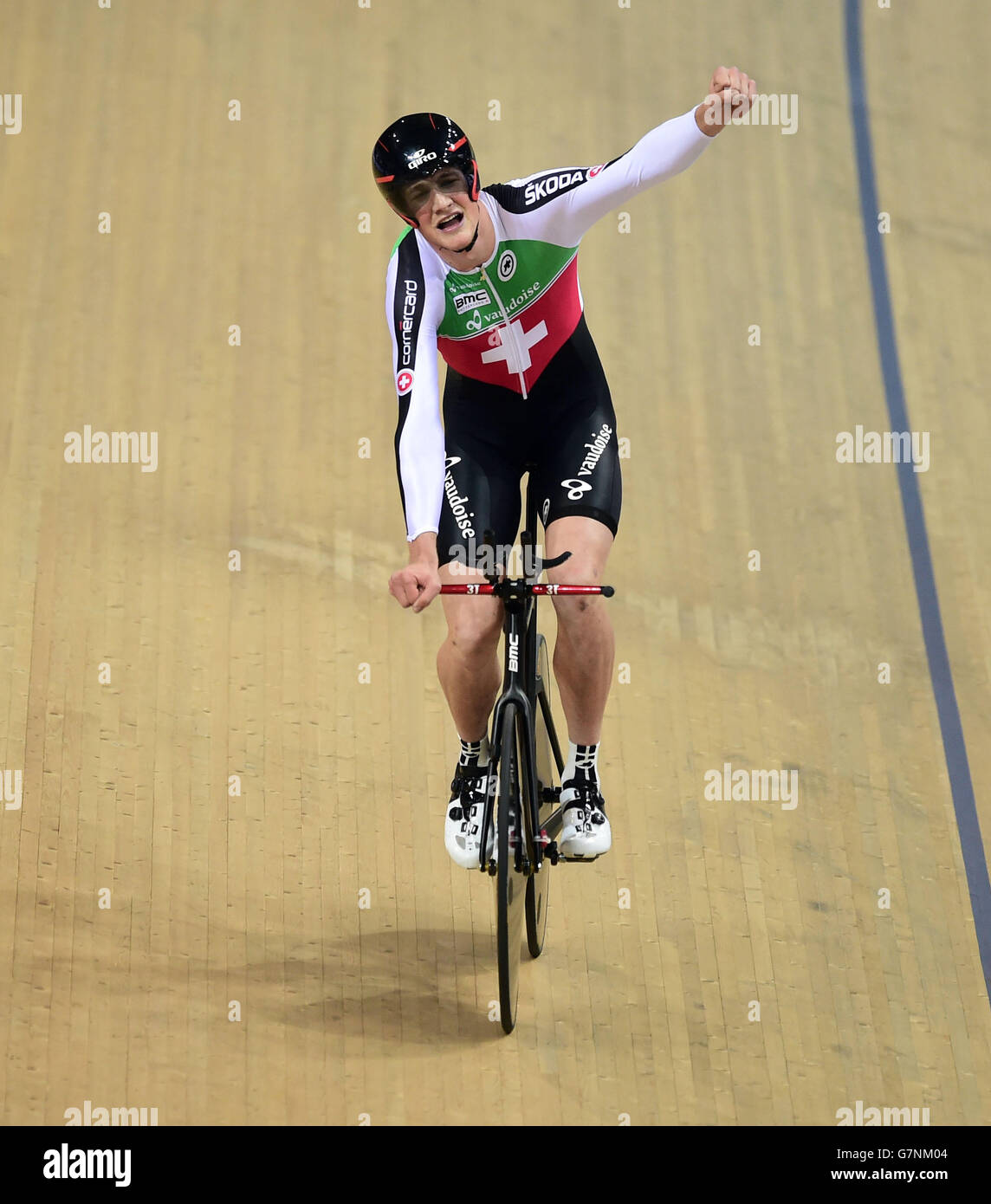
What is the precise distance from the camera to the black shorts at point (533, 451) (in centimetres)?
330

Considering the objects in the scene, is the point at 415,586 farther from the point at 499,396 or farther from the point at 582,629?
→ the point at 499,396

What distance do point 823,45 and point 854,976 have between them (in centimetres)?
532

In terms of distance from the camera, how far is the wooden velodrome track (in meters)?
4.00

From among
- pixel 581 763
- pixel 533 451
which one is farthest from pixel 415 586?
pixel 581 763

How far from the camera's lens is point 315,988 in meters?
4.13

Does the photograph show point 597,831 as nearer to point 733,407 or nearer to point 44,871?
point 44,871

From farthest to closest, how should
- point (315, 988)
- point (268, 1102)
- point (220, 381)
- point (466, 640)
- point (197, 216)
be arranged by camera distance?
point (197, 216)
point (220, 381)
point (315, 988)
point (268, 1102)
point (466, 640)

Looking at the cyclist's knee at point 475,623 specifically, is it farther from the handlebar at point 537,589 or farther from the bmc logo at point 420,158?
the bmc logo at point 420,158

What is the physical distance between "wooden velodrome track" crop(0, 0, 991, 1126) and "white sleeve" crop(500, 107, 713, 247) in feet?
7.24

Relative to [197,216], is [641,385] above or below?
below

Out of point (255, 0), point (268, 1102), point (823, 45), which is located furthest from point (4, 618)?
point (823, 45)

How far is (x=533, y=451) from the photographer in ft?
11.4

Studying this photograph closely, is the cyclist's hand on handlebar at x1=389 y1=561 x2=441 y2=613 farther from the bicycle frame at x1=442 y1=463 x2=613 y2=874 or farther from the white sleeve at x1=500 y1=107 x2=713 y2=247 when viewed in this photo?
the white sleeve at x1=500 y1=107 x2=713 y2=247

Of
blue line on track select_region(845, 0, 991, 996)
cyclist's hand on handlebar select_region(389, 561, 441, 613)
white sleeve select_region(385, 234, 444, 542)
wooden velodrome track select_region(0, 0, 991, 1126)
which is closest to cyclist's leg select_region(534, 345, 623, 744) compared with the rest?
white sleeve select_region(385, 234, 444, 542)
